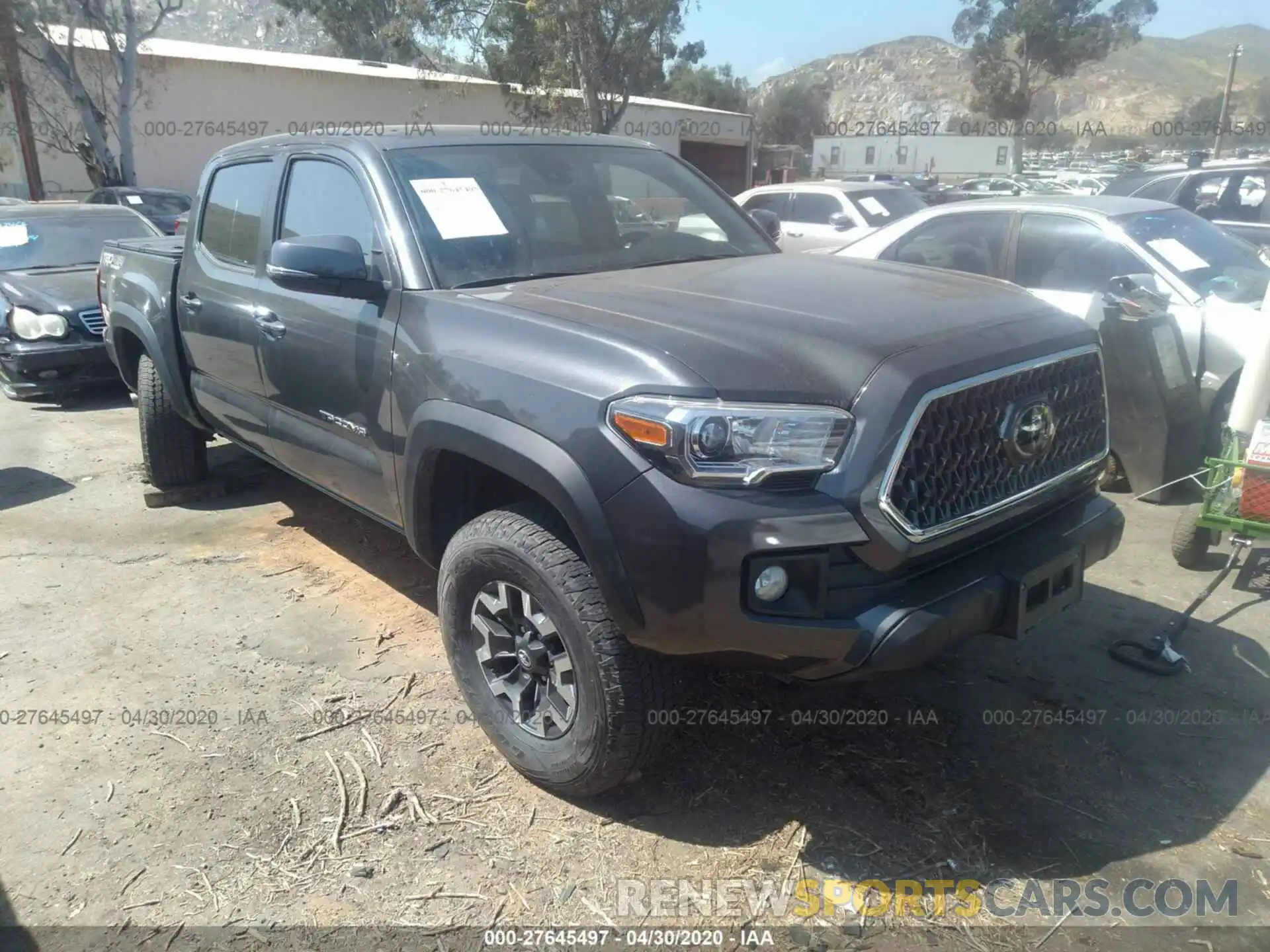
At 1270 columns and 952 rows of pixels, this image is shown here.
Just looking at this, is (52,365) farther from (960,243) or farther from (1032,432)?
(1032,432)

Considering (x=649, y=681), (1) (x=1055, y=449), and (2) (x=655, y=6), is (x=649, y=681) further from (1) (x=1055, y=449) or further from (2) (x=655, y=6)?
(2) (x=655, y=6)

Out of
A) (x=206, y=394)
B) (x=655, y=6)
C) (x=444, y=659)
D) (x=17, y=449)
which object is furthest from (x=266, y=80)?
(x=444, y=659)

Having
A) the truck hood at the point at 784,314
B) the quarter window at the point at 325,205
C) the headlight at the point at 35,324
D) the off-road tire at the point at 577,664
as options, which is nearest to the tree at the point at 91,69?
the headlight at the point at 35,324

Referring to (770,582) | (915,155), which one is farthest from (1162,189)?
(915,155)

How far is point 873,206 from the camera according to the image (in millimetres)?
11508

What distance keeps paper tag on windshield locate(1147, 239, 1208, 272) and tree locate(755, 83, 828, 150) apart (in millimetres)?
60895

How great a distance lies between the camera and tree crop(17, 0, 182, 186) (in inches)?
770

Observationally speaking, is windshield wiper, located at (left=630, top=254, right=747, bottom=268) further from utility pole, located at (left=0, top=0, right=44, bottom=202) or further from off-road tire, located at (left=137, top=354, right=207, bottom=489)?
utility pole, located at (left=0, top=0, right=44, bottom=202)

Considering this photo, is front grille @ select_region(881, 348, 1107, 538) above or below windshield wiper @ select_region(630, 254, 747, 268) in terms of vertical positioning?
below

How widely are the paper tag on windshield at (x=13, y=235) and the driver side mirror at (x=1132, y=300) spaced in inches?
344

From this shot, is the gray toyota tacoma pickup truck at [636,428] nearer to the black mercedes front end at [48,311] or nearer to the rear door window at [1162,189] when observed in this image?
the black mercedes front end at [48,311]

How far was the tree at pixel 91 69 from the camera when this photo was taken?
19547 millimetres

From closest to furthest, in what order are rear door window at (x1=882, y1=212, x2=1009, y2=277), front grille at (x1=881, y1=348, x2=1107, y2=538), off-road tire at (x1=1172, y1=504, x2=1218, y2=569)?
front grille at (x1=881, y1=348, x2=1107, y2=538) < off-road tire at (x1=1172, y1=504, x2=1218, y2=569) < rear door window at (x1=882, y1=212, x2=1009, y2=277)

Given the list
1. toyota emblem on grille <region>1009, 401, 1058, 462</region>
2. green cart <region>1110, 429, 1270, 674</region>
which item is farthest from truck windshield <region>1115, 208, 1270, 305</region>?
toyota emblem on grille <region>1009, 401, 1058, 462</region>
